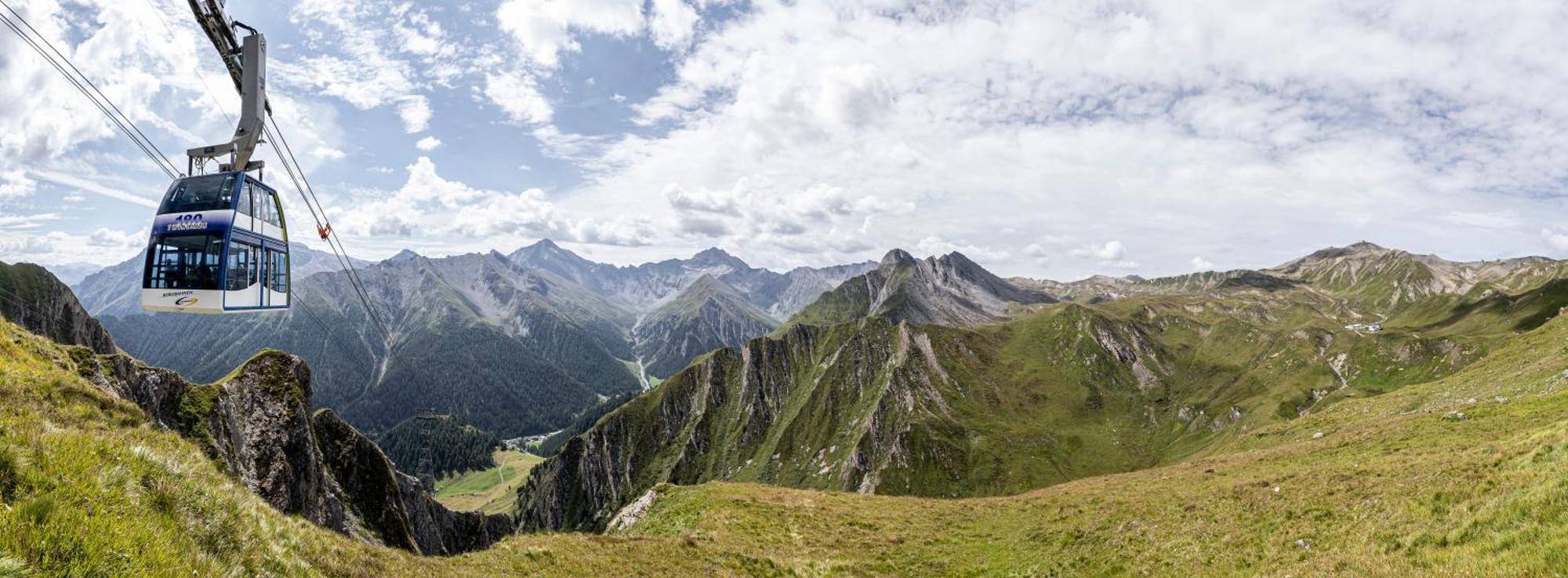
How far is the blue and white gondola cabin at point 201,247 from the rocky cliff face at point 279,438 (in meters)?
5.84

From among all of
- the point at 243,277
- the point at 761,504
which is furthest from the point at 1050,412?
the point at 243,277

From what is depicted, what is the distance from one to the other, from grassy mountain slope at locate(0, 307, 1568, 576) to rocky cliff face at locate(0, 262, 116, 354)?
144m

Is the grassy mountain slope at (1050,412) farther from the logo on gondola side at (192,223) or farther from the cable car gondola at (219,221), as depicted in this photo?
the logo on gondola side at (192,223)

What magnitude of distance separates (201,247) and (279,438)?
23.0m

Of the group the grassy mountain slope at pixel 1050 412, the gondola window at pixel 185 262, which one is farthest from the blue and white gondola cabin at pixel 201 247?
the grassy mountain slope at pixel 1050 412

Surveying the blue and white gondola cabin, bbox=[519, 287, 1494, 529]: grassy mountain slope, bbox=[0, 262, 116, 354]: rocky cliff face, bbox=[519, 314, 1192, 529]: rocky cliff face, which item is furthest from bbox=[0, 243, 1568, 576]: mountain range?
bbox=[0, 262, 116, 354]: rocky cliff face

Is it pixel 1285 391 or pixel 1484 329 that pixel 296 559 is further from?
pixel 1484 329

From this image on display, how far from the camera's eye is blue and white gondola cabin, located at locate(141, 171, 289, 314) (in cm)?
2842

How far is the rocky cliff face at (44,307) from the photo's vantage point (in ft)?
396

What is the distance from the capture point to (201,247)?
2852 centimetres

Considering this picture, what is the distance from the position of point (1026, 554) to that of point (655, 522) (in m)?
25.7

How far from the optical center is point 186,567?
9297mm

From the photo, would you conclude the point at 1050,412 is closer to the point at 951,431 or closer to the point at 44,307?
the point at 951,431

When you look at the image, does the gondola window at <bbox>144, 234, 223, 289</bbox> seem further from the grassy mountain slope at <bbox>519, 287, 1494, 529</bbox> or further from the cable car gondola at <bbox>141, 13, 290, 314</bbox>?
the grassy mountain slope at <bbox>519, 287, 1494, 529</bbox>
